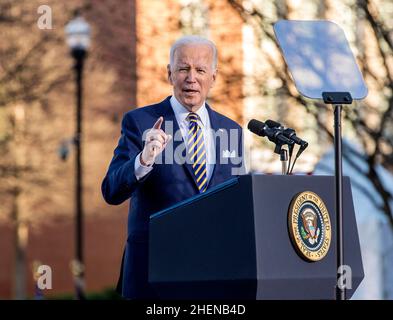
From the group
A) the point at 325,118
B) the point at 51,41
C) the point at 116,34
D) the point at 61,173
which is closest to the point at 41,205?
the point at 61,173

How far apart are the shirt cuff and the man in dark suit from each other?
122 mm

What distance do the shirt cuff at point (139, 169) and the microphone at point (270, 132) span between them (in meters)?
0.49

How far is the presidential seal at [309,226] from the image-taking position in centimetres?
506

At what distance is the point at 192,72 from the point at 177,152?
37cm

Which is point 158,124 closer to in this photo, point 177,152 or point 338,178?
point 177,152

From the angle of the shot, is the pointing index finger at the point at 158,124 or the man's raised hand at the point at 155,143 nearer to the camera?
the man's raised hand at the point at 155,143

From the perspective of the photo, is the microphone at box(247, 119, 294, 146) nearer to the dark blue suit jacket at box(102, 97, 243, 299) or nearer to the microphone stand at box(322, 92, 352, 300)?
the microphone stand at box(322, 92, 352, 300)

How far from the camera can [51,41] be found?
25.1m

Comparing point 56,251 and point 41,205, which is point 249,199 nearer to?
point 41,205

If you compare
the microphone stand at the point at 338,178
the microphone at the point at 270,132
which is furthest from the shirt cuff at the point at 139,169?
the microphone stand at the point at 338,178

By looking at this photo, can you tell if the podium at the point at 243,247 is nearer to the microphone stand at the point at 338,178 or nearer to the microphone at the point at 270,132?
the microphone stand at the point at 338,178

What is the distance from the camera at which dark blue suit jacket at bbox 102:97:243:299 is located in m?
5.64

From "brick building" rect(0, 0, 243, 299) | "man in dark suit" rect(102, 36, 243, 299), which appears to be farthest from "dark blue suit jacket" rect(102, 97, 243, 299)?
"brick building" rect(0, 0, 243, 299)

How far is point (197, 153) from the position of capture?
570cm
